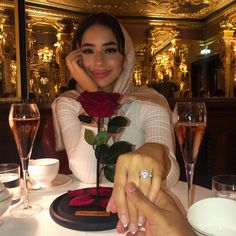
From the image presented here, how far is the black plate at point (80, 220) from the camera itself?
692 millimetres

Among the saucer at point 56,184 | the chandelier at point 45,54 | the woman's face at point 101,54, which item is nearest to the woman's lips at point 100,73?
the woman's face at point 101,54

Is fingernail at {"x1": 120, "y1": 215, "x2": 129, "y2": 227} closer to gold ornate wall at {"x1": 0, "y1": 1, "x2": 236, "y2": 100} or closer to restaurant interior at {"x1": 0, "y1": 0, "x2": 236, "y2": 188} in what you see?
restaurant interior at {"x1": 0, "y1": 0, "x2": 236, "y2": 188}

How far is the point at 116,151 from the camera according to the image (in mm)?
753

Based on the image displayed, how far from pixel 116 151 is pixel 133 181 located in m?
0.12

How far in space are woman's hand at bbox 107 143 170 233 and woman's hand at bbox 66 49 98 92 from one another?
2.42 feet

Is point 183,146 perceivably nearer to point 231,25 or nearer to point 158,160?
point 158,160

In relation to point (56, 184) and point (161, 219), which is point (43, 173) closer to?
point (56, 184)

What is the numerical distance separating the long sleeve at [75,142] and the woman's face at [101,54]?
0.21 m

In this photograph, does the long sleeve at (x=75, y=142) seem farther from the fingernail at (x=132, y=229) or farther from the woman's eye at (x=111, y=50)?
the fingernail at (x=132, y=229)

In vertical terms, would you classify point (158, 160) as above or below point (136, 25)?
below

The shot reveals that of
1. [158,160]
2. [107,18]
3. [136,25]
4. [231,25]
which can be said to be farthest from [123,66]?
[231,25]

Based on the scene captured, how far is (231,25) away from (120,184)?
7589 millimetres

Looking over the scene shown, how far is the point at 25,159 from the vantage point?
85cm

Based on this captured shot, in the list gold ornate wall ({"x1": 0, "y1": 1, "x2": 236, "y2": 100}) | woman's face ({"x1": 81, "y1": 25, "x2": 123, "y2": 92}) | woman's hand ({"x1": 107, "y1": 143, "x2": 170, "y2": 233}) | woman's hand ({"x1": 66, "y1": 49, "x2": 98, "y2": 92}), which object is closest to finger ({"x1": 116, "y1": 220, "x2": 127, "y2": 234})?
woman's hand ({"x1": 107, "y1": 143, "x2": 170, "y2": 233})
